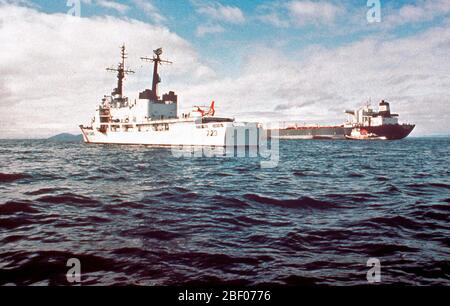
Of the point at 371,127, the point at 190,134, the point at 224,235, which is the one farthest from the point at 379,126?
the point at 224,235

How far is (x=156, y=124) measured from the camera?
5141 centimetres

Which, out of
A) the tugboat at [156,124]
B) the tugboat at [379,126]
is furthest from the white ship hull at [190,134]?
the tugboat at [379,126]

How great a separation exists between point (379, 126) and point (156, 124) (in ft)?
224

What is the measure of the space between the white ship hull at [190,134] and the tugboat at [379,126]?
55.1 meters

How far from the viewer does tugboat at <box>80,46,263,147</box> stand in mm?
43156

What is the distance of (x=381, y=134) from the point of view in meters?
85.6

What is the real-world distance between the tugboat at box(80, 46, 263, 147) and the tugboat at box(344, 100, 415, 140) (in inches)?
2152

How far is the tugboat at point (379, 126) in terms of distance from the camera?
84.9m

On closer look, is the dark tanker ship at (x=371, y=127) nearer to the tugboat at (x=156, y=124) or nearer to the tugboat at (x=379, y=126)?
the tugboat at (x=379, y=126)

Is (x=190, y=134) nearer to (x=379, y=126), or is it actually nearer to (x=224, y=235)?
(x=224, y=235)
